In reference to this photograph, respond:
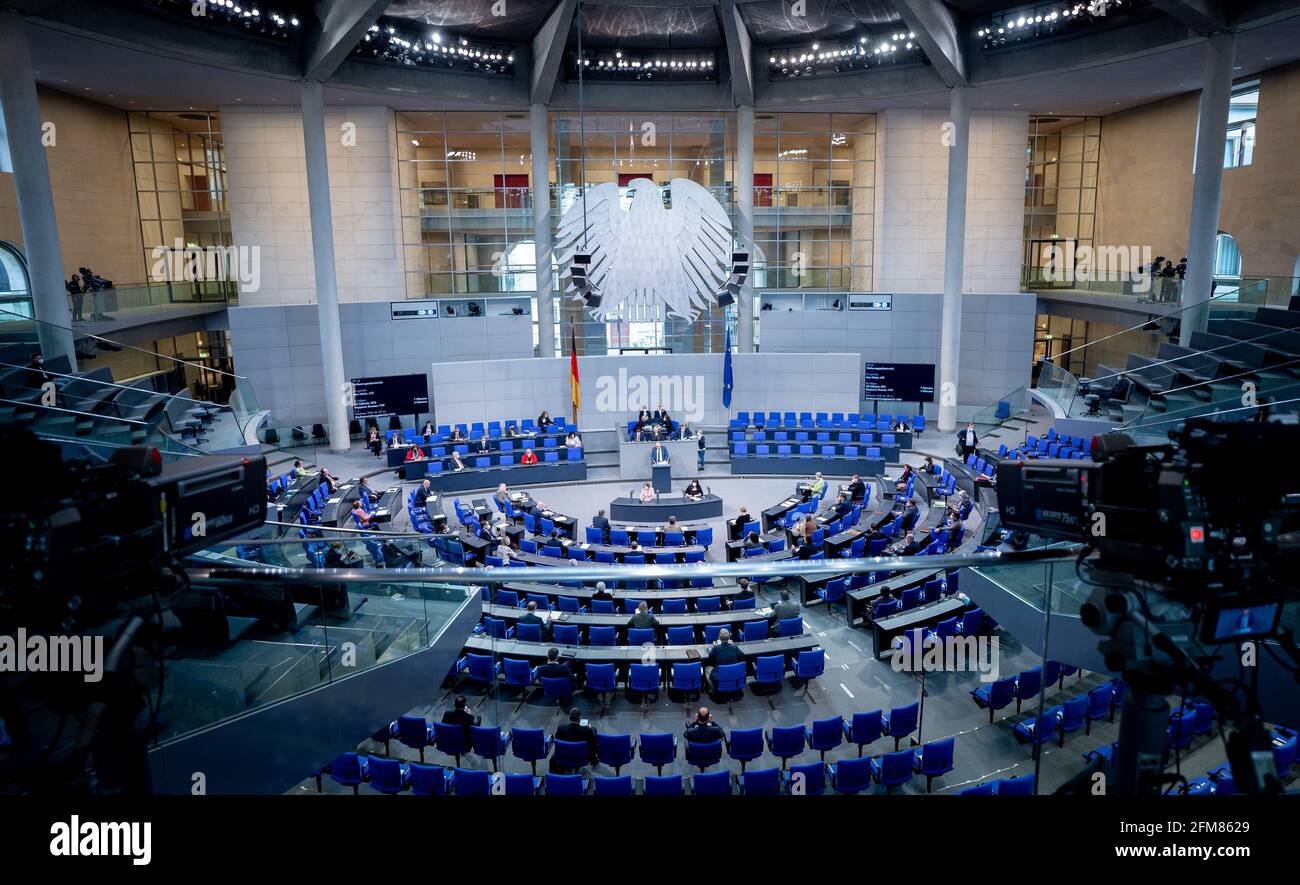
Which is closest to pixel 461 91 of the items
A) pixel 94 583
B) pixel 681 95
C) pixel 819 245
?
pixel 681 95

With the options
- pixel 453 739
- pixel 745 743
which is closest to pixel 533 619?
pixel 453 739

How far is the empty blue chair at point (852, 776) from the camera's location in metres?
7.81

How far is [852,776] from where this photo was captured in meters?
7.88

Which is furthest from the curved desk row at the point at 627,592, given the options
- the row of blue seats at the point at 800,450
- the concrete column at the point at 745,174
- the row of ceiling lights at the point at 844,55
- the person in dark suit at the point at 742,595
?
the row of ceiling lights at the point at 844,55

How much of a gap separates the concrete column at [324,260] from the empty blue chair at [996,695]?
63.8 feet

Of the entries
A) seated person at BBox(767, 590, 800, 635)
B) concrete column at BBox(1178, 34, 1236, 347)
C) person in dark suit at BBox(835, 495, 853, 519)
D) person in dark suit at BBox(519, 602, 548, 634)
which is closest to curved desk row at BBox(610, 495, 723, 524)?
person in dark suit at BBox(835, 495, 853, 519)

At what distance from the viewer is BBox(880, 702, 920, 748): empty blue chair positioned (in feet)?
29.2

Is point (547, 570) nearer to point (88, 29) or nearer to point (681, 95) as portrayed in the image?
point (88, 29)

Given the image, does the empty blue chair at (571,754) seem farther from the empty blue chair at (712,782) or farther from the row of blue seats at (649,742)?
the empty blue chair at (712,782)

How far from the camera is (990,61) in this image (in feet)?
75.3

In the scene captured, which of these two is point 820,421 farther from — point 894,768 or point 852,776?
point 852,776

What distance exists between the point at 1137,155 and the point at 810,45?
472 inches

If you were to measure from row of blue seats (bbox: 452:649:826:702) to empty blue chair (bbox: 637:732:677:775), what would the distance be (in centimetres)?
159

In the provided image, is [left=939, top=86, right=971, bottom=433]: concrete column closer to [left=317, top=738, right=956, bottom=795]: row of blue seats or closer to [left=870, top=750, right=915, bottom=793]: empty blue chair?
[left=317, top=738, right=956, bottom=795]: row of blue seats
